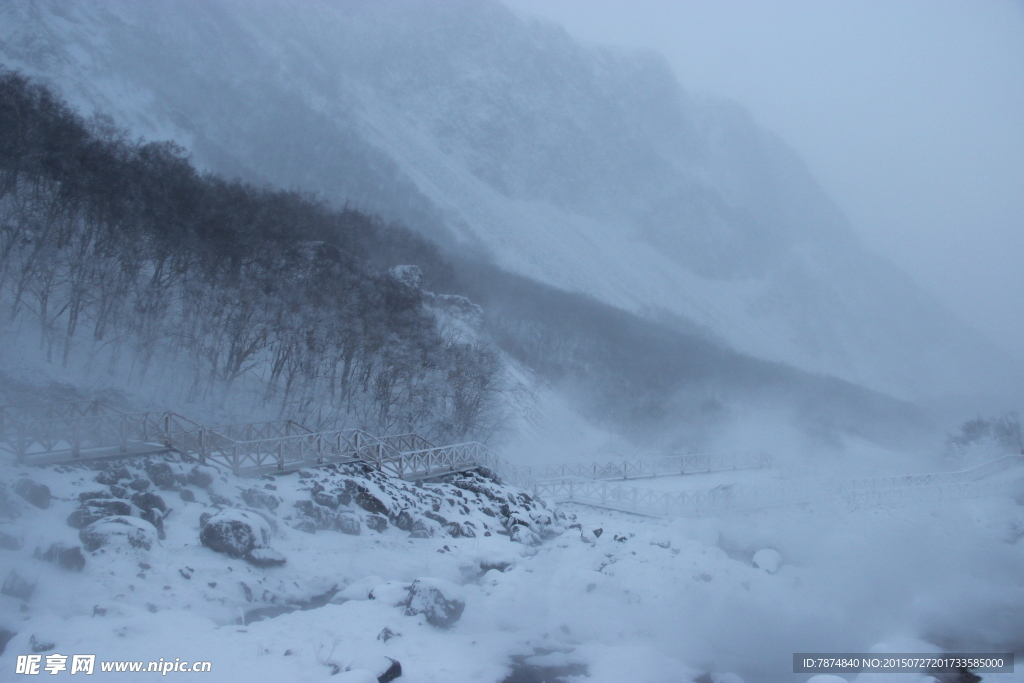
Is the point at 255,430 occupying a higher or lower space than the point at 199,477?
higher

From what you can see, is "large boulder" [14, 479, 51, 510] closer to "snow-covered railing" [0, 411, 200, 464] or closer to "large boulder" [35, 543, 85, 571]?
"large boulder" [35, 543, 85, 571]

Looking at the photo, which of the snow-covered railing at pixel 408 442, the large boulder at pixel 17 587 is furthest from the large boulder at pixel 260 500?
the snow-covered railing at pixel 408 442

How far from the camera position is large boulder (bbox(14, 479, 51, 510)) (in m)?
9.59

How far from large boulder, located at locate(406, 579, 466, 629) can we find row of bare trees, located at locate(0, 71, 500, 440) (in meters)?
17.7

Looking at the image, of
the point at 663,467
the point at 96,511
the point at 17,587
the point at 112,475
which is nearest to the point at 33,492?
the point at 96,511

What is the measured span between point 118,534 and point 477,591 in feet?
18.3

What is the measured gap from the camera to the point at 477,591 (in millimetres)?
10992

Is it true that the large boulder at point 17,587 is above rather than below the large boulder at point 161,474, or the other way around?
below

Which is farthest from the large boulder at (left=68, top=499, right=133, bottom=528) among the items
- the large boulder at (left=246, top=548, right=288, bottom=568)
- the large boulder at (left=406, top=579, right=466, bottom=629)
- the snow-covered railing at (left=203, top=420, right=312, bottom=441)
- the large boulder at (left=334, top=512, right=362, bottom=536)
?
the snow-covered railing at (left=203, top=420, right=312, bottom=441)

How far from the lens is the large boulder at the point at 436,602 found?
9.13 metres

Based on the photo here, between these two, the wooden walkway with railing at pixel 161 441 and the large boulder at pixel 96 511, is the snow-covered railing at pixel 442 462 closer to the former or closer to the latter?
the wooden walkway with railing at pixel 161 441

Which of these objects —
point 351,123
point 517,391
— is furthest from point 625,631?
point 351,123

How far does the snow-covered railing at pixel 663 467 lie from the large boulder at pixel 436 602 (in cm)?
1697

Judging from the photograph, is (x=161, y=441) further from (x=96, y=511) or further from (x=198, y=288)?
(x=198, y=288)
